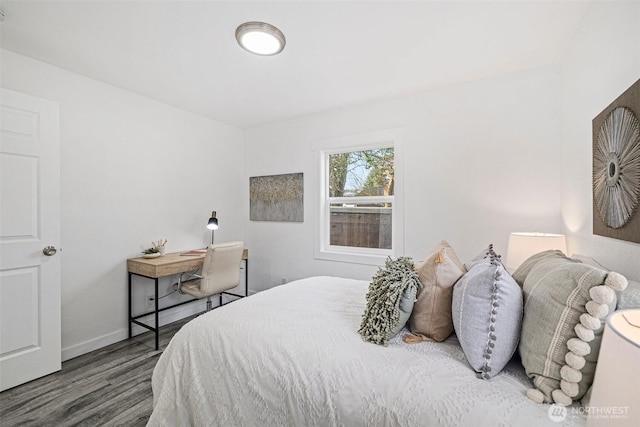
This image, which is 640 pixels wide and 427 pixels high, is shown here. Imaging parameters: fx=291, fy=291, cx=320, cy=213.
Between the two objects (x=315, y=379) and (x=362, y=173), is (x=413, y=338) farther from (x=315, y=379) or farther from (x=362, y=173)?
(x=362, y=173)

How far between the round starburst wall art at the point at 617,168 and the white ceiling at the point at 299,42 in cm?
89

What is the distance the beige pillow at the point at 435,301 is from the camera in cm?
126

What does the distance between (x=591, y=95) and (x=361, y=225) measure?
214 cm

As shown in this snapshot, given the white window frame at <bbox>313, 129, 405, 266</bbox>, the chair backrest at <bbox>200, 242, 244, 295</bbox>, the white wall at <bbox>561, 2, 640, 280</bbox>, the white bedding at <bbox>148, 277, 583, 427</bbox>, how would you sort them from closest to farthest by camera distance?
the white bedding at <bbox>148, 277, 583, 427</bbox> → the white wall at <bbox>561, 2, 640, 280</bbox> → the chair backrest at <bbox>200, 242, 244, 295</bbox> → the white window frame at <bbox>313, 129, 405, 266</bbox>

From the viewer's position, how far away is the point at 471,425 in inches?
32.7

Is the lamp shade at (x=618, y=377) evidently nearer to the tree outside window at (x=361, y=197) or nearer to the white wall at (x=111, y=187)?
the tree outside window at (x=361, y=197)

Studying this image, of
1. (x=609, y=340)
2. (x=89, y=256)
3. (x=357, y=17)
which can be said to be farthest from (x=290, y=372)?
(x=89, y=256)

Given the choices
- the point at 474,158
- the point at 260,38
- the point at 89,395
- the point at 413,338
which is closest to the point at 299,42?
the point at 260,38

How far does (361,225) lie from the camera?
10.9 feet

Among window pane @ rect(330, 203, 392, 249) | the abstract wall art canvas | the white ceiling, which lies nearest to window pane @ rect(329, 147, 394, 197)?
window pane @ rect(330, 203, 392, 249)

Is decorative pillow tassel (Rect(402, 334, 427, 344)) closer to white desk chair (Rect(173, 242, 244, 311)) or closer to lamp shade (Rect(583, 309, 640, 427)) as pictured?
lamp shade (Rect(583, 309, 640, 427))

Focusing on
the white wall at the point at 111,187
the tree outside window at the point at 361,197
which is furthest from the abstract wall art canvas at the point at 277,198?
the white wall at the point at 111,187

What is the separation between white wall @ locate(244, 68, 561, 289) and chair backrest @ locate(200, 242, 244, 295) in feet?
3.38

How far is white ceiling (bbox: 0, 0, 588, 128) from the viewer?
171 centimetres
